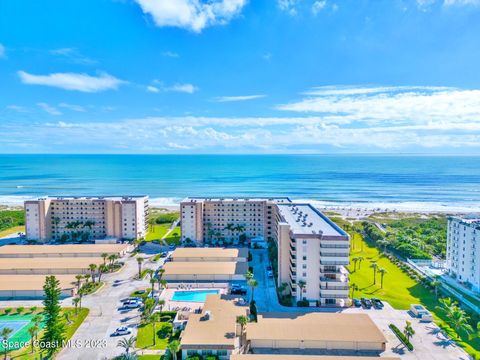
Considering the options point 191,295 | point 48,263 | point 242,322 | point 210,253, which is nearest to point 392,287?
point 242,322

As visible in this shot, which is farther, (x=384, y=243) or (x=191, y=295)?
(x=384, y=243)

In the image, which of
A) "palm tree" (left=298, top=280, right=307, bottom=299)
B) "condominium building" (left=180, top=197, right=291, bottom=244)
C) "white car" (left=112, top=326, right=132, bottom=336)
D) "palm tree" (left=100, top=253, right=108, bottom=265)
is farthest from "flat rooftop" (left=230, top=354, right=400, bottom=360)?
"condominium building" (left=180, top=197, right=291, bottom=244)

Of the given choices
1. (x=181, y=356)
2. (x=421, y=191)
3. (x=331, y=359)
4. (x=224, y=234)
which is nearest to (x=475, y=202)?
(x=421, y=191)

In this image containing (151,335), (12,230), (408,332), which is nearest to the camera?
(408,332)

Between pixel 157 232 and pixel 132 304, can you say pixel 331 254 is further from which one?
pixel 157 232

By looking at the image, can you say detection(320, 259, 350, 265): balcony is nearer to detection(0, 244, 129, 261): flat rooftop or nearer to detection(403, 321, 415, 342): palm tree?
detection(403, 321, 415, 342): palm tree

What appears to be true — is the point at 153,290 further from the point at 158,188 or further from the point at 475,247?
the point at 158,188
